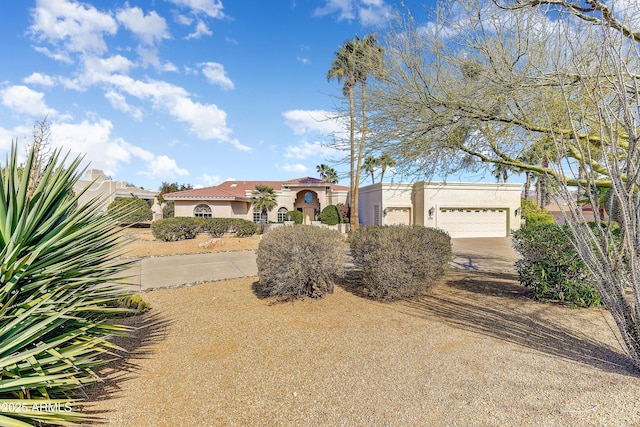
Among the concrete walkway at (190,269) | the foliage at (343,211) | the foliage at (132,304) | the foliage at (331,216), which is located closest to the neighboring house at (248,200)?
the foliage at (343,211)

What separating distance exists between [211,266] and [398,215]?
1593 centimetres

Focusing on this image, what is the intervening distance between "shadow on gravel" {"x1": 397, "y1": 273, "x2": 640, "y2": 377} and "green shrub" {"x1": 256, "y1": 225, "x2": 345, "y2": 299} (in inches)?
65.0

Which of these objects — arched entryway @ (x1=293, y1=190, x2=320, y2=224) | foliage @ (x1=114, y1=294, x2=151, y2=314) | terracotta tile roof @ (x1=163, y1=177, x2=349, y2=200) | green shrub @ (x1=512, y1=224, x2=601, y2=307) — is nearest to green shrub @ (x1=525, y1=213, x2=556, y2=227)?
terracotta tile roof @ (x1=163, y1=177, x2=349, y2=200)

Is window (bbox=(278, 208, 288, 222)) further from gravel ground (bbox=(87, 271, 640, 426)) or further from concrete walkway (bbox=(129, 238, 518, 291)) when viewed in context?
gravel ground (bbox=(87, 271, 640, 426))

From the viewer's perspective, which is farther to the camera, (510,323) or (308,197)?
(308,197)

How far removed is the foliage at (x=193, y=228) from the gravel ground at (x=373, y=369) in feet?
42.5

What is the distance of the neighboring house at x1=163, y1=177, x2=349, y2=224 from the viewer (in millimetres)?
27109

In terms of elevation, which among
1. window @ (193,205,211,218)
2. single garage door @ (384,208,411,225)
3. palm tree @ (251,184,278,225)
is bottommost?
single garage door @ (384,208,411,225)

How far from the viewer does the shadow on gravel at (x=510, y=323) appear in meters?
3.89

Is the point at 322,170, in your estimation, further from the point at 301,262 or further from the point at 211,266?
the point at 301,262

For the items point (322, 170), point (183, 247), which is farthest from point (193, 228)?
point (322, 170)

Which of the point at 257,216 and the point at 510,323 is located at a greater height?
the point at 257,216

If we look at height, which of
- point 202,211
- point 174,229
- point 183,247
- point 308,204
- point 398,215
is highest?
point 308,204

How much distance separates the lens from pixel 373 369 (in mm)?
3625
